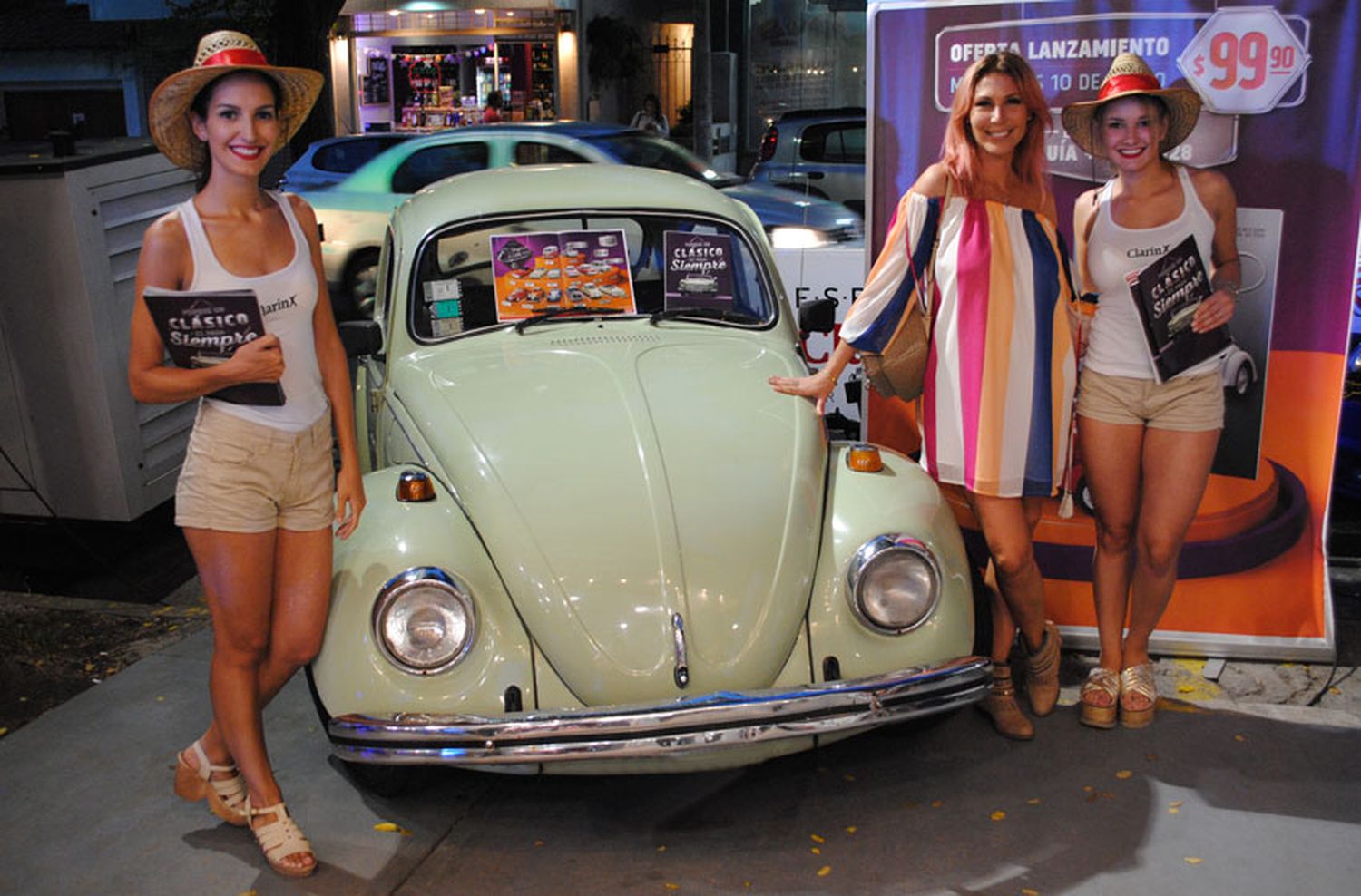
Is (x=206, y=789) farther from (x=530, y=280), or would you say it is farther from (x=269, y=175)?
(x=269, y=175)

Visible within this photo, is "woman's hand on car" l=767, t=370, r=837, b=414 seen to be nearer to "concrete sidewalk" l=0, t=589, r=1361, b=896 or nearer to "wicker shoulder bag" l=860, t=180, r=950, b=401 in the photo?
"wicker shoulder bag" l=860, t=180, r=950, b=401

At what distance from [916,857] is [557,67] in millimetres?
12261

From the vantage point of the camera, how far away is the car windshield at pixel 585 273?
4.44m

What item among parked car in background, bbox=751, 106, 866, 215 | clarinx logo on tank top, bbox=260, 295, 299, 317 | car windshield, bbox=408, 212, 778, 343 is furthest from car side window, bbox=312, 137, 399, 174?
clarinx logo on tank top, bbox=260, 295, 299, 317

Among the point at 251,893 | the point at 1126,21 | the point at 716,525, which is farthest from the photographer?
the point at 1126,21

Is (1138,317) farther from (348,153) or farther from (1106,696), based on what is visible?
(348,153)

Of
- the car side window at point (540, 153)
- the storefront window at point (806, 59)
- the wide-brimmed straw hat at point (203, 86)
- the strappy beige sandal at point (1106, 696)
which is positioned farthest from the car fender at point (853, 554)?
the storefront window at point (806, 59)

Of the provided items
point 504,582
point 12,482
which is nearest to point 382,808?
point 504,582

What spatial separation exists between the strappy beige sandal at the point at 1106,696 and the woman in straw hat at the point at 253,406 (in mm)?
2288

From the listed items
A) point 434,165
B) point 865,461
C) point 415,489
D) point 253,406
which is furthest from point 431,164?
point 253,406

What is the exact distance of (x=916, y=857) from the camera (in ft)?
10.9

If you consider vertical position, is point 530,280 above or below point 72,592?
above

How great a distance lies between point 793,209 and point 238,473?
17.2 feet

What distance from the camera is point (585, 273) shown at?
4480 millimetres
